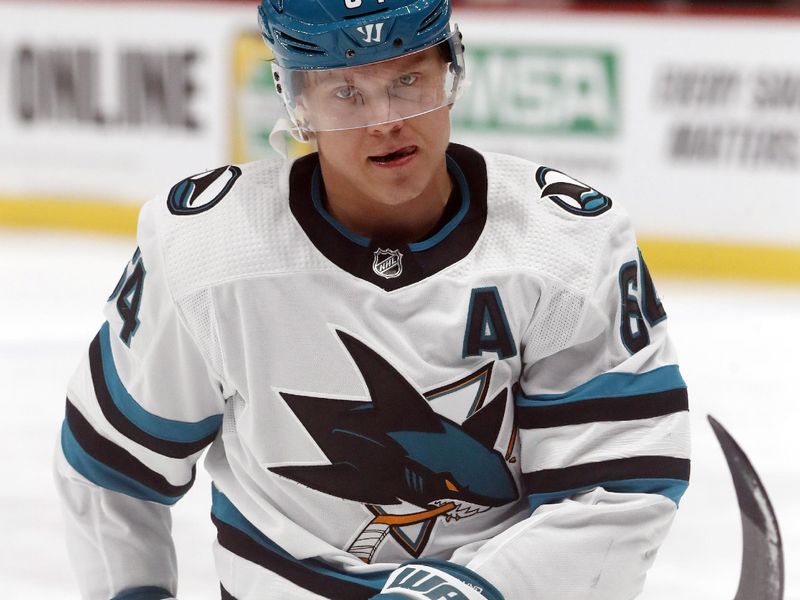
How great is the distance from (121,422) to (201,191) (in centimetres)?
28

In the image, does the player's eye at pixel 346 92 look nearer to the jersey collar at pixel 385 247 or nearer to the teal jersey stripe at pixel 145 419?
the jersey collar at pixel 385 247

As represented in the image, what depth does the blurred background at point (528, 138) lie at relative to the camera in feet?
12.3

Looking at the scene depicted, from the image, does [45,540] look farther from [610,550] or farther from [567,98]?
[567,98]

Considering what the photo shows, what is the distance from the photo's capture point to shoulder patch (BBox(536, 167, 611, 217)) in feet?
→ 4.62

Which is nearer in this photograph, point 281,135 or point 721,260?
point 281,135

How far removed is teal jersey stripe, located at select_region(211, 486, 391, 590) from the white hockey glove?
92mm

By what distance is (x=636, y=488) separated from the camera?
134 centimetres

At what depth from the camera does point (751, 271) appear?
458cm

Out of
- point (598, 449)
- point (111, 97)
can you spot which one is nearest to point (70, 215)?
point (111, 97)

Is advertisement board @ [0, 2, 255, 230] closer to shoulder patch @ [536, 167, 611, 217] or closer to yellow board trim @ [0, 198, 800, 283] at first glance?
yellow board trim @ [0, 198, 800, 283]

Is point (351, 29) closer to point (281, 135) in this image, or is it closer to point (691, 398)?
point (281, 135)

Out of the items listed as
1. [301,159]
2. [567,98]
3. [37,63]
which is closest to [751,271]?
[567,98]

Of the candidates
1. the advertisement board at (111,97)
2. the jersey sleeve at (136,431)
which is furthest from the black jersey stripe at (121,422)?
the advertisement board at (111,97)

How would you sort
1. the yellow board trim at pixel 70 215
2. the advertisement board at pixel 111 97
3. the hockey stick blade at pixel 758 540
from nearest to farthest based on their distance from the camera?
1. the hockey stick blade at pixel 758 540
2. the advertisement board at pixel 111 97
3. the yellow board trim at pixel 70 215
